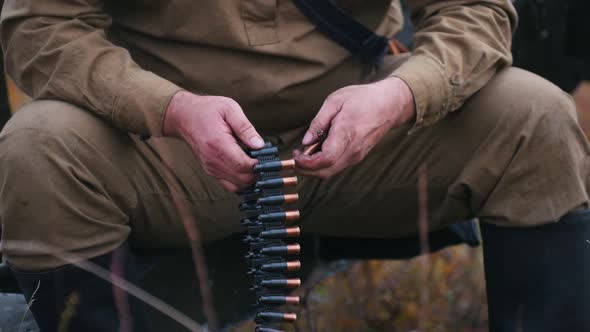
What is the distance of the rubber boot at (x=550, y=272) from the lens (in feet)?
8.18

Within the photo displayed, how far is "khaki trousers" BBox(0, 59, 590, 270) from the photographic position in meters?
2.25

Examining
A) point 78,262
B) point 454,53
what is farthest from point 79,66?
point 454,53

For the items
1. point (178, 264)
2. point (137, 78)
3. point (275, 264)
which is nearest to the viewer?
point (275, 264)

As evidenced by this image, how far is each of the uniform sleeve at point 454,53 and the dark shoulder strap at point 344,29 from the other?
0.46 ft

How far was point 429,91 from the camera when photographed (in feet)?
8.34

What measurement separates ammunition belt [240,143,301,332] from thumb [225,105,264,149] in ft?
0.07

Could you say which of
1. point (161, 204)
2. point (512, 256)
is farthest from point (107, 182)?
point (512, 256)

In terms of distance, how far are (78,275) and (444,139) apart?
1.12 m

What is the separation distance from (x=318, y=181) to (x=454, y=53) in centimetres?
56

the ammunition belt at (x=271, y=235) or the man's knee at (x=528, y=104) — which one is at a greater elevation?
the man's knee at (x=528, y=104)

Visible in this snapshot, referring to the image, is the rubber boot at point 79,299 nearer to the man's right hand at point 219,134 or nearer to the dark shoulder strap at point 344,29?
the man's right hand at point 219,134

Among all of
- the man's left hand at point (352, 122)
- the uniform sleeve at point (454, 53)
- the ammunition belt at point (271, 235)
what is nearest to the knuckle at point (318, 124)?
the man's left hand at point (352, 122)

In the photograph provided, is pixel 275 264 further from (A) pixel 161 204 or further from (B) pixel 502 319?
(B) pixel 502 319

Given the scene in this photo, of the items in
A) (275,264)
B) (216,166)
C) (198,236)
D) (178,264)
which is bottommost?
(178,264)
